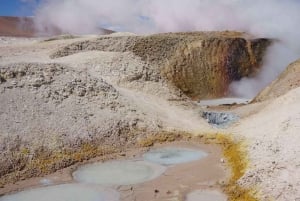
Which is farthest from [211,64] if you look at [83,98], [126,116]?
[83,98]

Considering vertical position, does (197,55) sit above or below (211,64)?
above

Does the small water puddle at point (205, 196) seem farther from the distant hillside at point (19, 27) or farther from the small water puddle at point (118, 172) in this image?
the distant hillside at point (19, 27)

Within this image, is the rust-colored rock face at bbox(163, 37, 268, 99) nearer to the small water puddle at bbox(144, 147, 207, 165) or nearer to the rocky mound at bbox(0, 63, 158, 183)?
the rocky mound at bbox(0, 63, 158, 183)

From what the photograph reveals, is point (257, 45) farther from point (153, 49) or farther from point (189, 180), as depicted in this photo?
point (189, 180)

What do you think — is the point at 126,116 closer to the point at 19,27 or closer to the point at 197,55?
the point at 197,55

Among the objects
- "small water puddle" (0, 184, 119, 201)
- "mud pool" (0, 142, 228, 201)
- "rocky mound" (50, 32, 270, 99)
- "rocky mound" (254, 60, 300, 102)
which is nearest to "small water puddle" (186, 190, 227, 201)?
"mud pool" (0, 142, 228, 201)

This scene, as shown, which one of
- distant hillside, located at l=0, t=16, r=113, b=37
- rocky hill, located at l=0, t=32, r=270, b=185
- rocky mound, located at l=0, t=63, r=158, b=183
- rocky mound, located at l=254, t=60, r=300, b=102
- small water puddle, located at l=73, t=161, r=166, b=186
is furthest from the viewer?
distant hillside, located at l=0, t=16, r=113, b=37

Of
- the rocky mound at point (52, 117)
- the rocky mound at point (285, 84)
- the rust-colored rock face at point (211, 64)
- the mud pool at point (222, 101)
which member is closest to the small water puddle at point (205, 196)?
the rocky mound at point (52, 117)
